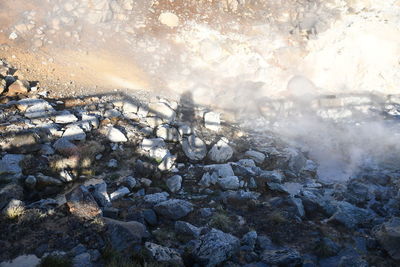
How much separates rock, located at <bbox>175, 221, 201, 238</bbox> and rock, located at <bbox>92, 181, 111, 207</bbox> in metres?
1.49

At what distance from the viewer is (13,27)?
1304 centimetres

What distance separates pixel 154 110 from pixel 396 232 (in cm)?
748

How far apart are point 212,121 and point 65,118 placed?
15.6ft

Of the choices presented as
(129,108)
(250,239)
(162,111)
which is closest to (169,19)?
(162,111)

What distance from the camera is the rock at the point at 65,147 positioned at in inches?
305

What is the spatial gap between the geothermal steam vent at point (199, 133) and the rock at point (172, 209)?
0.09 ft

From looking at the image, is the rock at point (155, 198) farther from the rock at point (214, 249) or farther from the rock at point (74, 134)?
the rock at point (74, 134)

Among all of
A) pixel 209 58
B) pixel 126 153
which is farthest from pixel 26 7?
pixel 126 153

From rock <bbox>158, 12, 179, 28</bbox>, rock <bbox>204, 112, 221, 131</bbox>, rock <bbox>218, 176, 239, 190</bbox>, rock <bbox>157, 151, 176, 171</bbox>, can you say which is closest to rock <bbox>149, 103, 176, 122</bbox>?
rock <bbox>204, 112, 221, 131</bbox>

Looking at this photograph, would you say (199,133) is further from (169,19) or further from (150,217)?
(169,19)

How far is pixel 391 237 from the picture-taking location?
556 centimetres

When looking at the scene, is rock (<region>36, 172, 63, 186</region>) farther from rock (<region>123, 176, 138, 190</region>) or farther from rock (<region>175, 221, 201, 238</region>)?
rock (<region>175, 221, 201, 238</region>)

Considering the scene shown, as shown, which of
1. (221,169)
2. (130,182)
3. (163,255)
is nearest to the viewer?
(163,255)

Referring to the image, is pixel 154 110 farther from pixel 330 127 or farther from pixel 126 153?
pixel 330 127
